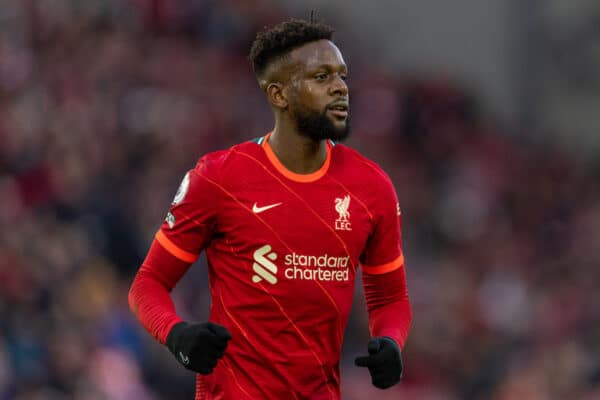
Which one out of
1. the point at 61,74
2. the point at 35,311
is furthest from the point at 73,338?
the point at 61,74

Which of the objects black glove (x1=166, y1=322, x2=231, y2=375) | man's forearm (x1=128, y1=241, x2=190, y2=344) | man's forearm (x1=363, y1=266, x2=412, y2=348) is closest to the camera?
black glove (x1=166, y1=322, x2=231, y2=375)

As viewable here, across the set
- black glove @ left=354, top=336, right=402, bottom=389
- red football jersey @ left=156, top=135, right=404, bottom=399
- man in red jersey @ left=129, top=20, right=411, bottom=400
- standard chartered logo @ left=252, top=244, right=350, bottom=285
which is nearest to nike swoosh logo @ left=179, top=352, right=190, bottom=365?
man in red jersey @ left=129, top=20, right=411, bottom=400

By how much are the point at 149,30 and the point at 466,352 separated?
5.16 m

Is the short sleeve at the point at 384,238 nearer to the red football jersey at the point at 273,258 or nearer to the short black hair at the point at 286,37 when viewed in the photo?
the red football jersey at the point at 273,258

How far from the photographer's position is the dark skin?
13.9 feet

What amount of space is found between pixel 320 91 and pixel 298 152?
246mm

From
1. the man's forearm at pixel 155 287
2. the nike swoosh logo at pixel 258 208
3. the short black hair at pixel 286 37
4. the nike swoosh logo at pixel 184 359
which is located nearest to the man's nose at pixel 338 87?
the short black hair at pixel 286 37

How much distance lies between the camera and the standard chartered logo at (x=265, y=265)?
4.17 meters

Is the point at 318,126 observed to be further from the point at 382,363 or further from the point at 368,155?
the point at 368,155

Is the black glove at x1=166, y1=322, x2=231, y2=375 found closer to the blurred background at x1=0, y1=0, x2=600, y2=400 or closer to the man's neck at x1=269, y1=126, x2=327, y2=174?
the man's neck at x1=269, y1=126, x2=327, y2=174

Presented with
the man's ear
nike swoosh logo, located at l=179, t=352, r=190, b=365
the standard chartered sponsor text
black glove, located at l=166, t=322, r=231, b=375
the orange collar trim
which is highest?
the man's ear

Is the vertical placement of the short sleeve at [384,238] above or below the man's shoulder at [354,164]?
below

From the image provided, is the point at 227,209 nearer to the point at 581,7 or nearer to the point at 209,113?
the point at 209,113

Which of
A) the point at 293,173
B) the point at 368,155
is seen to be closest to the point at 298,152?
the point at 293,173
